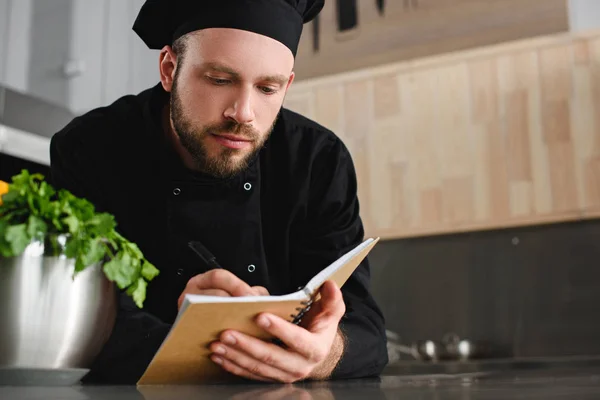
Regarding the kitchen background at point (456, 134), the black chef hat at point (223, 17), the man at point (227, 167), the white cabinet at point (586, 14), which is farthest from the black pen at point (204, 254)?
the white cabinet at point (586, 14)

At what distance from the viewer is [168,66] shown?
4.83 feet

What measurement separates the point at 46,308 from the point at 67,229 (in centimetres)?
9

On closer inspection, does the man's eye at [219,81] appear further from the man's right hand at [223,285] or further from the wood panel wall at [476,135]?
the wood panel wall at [476,135]

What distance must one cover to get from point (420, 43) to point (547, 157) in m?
0.73

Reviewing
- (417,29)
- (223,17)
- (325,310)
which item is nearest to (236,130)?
(223,17)

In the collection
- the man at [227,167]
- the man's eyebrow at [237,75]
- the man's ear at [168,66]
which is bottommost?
the man at [227,167]

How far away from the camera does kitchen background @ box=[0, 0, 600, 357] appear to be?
2.79 m

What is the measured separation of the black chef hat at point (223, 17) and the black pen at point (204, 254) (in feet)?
1.29

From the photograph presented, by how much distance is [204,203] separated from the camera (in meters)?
1.38

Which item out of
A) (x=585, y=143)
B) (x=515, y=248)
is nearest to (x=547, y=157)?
(x=585, y=143)

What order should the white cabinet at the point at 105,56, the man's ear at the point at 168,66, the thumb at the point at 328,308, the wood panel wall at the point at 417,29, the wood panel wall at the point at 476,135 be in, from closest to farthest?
the thumb at the point at 328,308, the man's ear at the point at 168,66, the wood panel wall at the point at 476,135, the wood panel wall at the point at 417,29, the white cabinet at the point at 105,56

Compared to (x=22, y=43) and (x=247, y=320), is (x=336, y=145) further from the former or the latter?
(x=22, y=43)

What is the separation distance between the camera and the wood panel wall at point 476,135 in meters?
2.77

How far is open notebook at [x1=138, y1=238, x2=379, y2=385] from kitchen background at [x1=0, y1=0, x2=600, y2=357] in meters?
1.78
